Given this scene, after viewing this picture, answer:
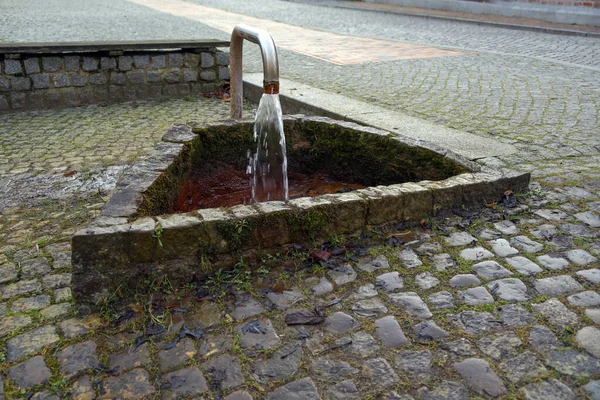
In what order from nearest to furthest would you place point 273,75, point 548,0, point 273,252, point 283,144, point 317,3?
point 273,252, point 273,75, point 283,144, point 548,0, point 317,3

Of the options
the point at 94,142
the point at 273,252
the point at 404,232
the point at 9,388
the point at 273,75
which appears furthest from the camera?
the point at 94,142

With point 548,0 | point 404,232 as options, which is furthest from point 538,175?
point 548,0

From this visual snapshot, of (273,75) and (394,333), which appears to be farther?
(273,75)

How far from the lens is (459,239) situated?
321 cm

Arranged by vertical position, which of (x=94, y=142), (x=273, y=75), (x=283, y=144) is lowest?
(x=94, y=142)

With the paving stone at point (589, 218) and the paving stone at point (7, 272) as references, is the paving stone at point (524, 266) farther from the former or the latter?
the paving stone at point (7, 272)

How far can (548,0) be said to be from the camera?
15.7 metres

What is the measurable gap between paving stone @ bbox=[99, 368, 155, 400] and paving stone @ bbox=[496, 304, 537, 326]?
139 cm

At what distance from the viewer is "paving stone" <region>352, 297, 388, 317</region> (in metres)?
2.57

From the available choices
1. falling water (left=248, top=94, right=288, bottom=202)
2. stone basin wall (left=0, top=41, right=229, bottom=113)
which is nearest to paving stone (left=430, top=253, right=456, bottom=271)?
falling water (left=248, top=94, right=288, bottom=202)

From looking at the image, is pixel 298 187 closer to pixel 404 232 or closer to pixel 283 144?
pixel 283 144

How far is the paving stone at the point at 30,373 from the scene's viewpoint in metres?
2.16

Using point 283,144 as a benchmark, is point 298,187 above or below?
below

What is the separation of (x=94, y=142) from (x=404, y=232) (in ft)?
11.6
